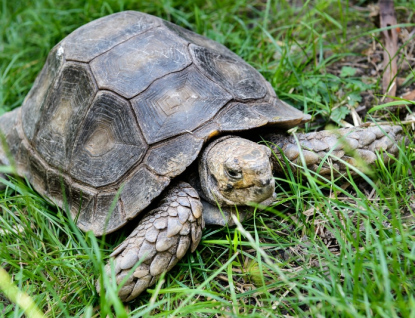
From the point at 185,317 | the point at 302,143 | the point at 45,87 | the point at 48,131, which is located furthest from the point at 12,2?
the point at 185,317

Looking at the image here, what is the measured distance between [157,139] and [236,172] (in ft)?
1.86

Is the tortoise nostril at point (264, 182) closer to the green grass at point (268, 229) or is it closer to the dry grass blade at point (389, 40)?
the green grass at point (268, 229)

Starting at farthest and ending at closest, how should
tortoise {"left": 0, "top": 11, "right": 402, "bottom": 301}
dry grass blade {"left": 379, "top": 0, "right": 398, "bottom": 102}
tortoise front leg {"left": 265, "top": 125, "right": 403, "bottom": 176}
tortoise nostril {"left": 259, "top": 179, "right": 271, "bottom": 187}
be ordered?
dry grass blade {"left": 379, "top": 0, "right": 398, "bottom": 102} → tortoise front leg {"left": 265, "top": 125, "right": 403, "bottom": 176} → tortoise {"left": 0, "top": 11, "right": 402, "bottom": 301} → tortoise nostril {"left": 259, "top": 179, "right": 271, "bottom": 187}

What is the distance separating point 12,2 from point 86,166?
11.2 feet

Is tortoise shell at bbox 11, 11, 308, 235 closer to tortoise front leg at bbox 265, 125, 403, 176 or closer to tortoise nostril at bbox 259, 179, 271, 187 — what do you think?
tortoise front leg at bbox 265, 125, 403, 176

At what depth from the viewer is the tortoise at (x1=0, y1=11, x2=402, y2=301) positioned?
246 cm

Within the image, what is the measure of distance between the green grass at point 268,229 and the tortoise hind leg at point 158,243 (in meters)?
0.13

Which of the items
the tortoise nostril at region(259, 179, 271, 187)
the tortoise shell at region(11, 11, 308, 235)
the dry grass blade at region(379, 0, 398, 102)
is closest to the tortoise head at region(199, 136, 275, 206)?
the tortoise nostril at region(259, 179, 271, 187)

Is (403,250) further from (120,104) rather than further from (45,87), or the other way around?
(45,87)

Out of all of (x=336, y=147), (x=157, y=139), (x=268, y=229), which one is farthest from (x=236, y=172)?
(x=336, y=147)

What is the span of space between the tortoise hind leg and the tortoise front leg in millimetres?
717

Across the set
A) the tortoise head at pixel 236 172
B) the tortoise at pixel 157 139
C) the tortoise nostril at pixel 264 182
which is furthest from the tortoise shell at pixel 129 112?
the tortoise nostril at pixel 264 182

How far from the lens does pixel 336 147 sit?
280 centimetres

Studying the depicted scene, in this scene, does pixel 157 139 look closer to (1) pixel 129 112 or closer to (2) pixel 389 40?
(1) pixel 129 112
